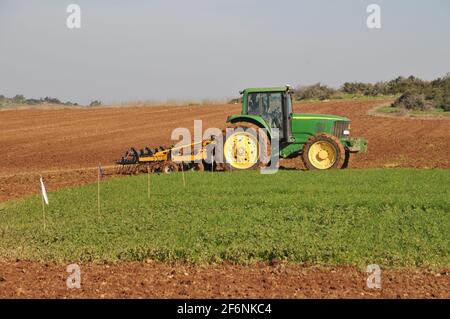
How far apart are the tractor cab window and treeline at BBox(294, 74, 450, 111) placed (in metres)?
27.4

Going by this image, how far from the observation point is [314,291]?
7977 mm

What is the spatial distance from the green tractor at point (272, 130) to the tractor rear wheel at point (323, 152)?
1.1 inches

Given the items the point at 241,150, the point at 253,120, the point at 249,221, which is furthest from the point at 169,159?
the point at 249,221

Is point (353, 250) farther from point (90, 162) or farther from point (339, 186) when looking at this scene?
point (90, 162)

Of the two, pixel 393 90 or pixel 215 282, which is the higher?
pixel 393 90

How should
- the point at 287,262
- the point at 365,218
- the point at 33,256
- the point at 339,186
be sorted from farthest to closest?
the point at 339,186 < the point at 365,218 < the point at 33,256 < the point at 287,262

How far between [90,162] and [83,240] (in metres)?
13.0

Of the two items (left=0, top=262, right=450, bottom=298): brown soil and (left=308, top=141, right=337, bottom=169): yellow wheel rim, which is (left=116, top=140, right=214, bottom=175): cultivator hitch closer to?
(left=308, top=141, right=337, bottom=169): yellow wheel rim

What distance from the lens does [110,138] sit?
105 feet

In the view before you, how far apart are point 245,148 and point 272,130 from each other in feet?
2.72

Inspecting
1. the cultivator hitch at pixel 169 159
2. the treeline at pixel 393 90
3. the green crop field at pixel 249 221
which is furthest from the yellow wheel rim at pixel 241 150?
the treeline at pixel 393 90

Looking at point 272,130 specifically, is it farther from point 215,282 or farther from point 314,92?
point 314,92
